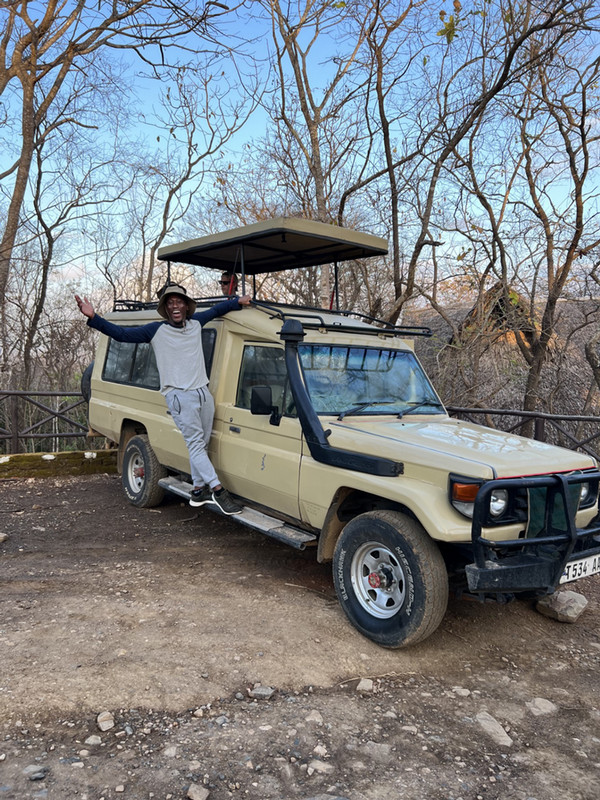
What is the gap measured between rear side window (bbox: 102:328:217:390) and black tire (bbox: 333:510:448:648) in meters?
2.54

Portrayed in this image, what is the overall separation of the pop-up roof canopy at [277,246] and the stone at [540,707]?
164 inches

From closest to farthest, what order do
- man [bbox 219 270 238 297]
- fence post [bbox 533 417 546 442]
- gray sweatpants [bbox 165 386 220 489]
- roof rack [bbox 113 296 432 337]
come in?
roof rack [bbox 113 296 432 337] → gray sweatpants [bbox 165 386 220 489] → man [bbox 219 270 238 297] → fence post [bbox 533 417 546 442]

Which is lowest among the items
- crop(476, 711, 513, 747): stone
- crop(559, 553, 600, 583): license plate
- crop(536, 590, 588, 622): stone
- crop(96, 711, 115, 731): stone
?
crop(96, 711, 115, 731): stone

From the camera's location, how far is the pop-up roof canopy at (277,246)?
18.1 ft

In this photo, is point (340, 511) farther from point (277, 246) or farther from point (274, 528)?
point (277, 246)

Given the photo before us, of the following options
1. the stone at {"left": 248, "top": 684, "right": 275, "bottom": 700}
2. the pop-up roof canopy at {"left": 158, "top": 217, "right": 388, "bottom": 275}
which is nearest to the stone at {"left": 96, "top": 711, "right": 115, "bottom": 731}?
the stone at {"left": 248, "top": 684, "right": 275, "bottom": 700}

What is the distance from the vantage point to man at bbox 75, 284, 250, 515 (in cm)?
535

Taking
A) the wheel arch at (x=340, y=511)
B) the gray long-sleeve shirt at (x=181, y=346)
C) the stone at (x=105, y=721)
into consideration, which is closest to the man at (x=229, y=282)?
the gray long-sleeve shirt at (x=181, y=346)

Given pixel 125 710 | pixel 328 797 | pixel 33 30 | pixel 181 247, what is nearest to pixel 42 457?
pixel 181 247

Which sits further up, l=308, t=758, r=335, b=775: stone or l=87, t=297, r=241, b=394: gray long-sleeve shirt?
l=87, t=297, r=241, b=394: gray long-sleeve shirt

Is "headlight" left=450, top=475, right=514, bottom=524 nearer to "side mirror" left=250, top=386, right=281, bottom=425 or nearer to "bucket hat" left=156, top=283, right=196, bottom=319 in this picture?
"side mirror" left=250, top=386, right=281, bottom=425

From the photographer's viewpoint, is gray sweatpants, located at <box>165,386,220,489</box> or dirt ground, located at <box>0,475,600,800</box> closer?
dirt ground, located at <box>0,475,600,800</box>

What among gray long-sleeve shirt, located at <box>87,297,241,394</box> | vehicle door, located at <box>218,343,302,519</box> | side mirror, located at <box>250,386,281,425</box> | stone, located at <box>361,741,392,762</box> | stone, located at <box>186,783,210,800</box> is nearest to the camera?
stone, located at <box>186,783,210,800</box>

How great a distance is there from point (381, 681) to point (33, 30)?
14266 millimetres
